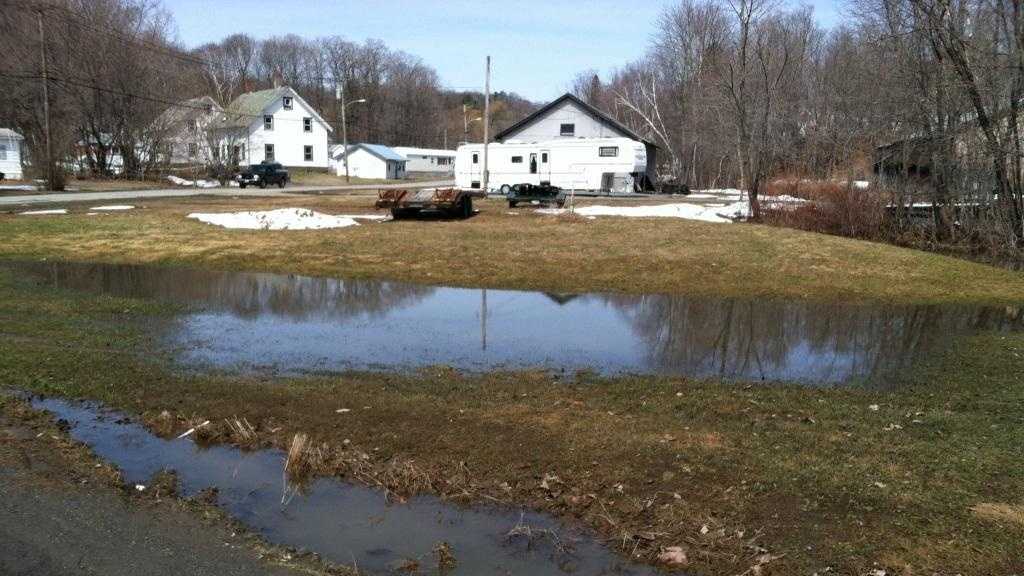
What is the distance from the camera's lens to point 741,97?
111 ft

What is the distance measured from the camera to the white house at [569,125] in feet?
162

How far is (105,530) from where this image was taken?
14.5ft

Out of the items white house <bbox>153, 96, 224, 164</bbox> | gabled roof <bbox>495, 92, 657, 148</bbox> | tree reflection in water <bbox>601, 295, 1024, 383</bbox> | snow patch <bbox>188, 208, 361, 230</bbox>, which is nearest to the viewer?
tree reflection in water <bbox>601, 295, 1024, 383</bbox>

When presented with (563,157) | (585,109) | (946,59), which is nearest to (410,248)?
(946,59)

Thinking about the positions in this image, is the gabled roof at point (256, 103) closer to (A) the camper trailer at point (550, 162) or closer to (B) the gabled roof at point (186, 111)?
(B) the gabled roof at point (186, 111)

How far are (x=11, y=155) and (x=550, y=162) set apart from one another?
129 ft

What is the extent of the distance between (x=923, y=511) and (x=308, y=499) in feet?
13.3

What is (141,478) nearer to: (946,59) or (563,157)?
(946,59)

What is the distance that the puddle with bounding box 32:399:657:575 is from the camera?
4301 mm

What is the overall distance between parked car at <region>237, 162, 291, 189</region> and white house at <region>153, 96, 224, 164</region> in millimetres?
5684

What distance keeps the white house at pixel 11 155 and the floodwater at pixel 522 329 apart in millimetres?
44854

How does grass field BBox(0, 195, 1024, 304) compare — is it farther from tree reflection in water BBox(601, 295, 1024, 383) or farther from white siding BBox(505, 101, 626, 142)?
white siding BBox(505, 101, 626, 142)

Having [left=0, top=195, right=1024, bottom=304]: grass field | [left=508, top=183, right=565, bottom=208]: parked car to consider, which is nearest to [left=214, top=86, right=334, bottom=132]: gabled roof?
[left=508, top=183, right=565, bottom=208]: parked car

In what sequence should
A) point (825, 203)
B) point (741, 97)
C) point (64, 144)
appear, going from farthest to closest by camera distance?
point (64, 144) → point (741, 97) → point (825, 203)
